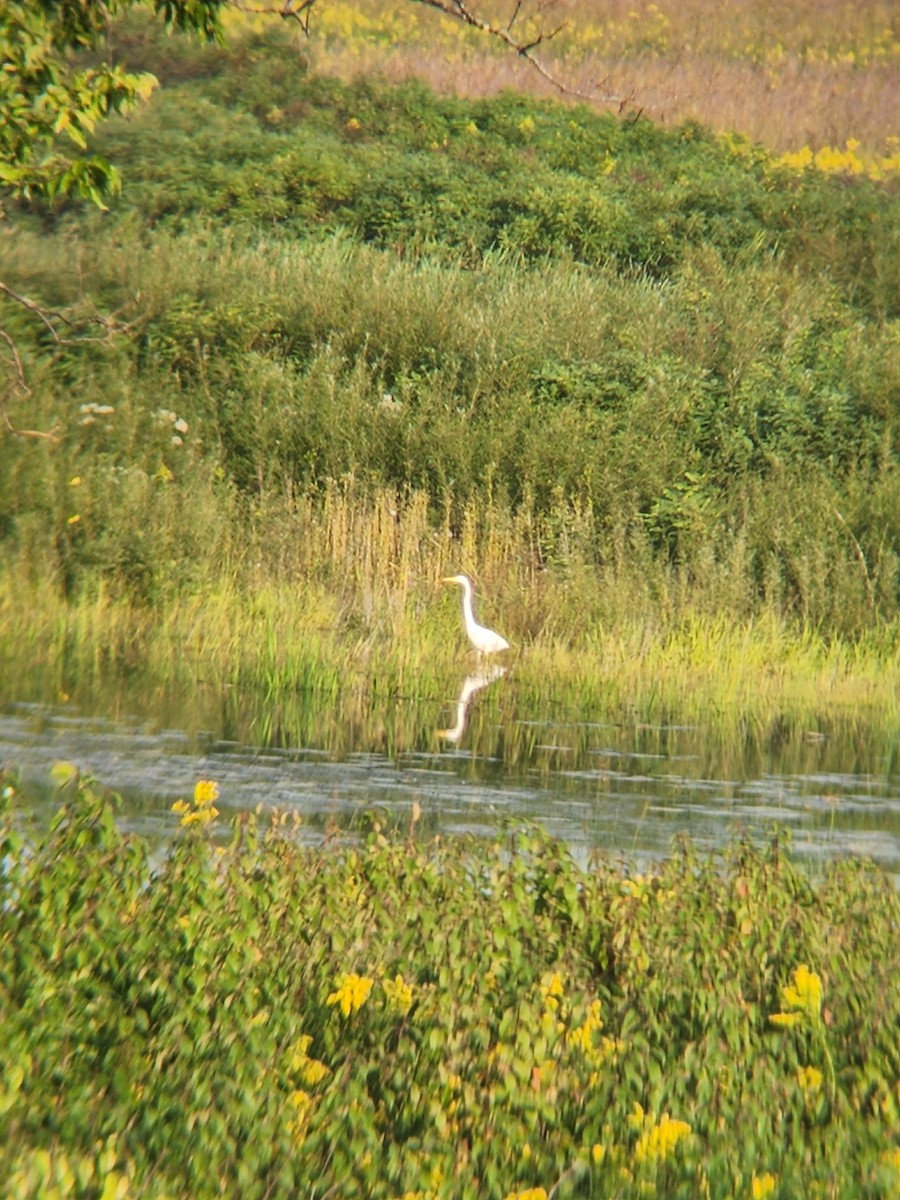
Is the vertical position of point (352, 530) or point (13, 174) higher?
point (13, 174)

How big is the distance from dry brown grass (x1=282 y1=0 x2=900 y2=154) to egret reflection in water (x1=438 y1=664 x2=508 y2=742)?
43.0ft

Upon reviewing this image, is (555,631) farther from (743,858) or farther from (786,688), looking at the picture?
(743,858)

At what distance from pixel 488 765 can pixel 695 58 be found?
16810mm

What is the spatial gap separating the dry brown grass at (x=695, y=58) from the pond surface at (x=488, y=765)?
46.3ft

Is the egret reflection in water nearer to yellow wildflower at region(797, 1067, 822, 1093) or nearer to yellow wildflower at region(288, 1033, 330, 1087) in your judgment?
yellow wildflower at region(288, 1033, 330, 1087)

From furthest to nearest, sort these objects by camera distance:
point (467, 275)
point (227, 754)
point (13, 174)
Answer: point (467, 275), point (227, 754), point (13, 174)

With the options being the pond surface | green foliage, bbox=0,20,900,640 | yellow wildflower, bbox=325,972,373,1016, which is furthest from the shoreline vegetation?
yellow wildflower, bbox=325,972,373,1016

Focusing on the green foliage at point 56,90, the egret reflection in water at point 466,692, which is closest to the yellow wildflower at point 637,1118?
the green foliage at point 56,90

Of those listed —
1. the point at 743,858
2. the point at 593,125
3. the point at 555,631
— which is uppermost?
the point at 593,125

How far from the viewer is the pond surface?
666 cm

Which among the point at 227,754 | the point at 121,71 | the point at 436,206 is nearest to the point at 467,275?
the point at 436,206

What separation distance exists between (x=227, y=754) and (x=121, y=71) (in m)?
3.02

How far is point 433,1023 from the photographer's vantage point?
3600 millimetres

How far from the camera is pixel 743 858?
4.60m
